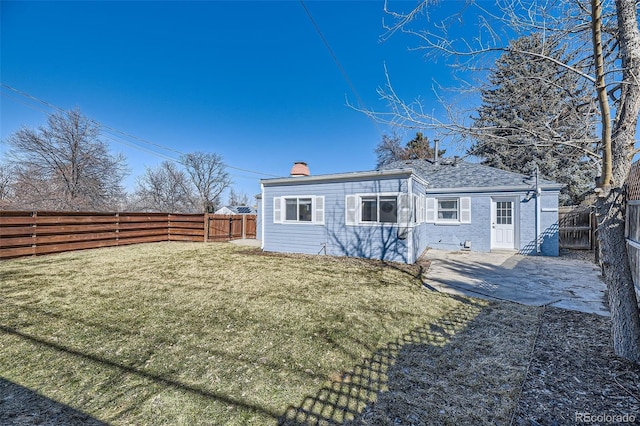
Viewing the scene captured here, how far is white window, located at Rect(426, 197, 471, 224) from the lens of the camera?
10.1m

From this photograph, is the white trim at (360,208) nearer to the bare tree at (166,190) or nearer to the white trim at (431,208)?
the white trim at (431,208)

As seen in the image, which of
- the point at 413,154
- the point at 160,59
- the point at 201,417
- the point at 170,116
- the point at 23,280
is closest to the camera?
the point at 201,417

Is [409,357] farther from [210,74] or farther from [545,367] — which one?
[210,74]

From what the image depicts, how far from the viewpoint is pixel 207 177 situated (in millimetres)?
27875

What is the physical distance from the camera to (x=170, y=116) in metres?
16.3

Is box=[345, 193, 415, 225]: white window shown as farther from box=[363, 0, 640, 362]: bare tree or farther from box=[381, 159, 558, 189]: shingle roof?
box=[363, 0, 640, 362]: bare tree

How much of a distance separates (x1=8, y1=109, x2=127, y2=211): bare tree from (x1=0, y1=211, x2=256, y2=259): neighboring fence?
5373 millimetres

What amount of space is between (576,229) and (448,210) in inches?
200

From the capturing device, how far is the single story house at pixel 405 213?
7898 mm

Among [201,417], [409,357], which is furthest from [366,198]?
[201,417]

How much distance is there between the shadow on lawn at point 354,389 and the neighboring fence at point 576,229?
10805mm

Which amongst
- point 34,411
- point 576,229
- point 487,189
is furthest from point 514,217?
point 34,411

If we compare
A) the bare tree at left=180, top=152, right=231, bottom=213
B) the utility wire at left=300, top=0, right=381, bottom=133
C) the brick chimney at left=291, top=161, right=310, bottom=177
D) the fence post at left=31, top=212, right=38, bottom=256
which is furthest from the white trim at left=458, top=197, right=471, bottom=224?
the bare tree at left=180, top=152, right=231, bottom=213

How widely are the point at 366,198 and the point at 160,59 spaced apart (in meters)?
10.9
